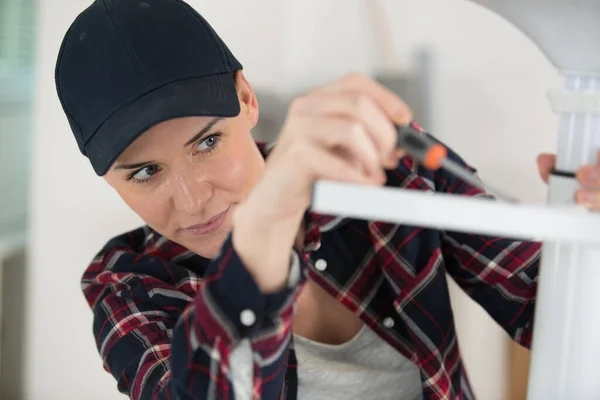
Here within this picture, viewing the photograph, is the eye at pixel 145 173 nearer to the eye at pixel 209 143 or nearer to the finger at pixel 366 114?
the eye at pixel 209 143

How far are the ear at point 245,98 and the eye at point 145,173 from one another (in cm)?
14

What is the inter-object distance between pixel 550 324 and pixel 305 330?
1.51ft

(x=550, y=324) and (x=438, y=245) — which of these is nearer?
(x=550, y=324)

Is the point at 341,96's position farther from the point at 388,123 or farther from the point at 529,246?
the point at 529,246

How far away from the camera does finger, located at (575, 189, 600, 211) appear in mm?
372

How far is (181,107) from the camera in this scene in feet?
2.19

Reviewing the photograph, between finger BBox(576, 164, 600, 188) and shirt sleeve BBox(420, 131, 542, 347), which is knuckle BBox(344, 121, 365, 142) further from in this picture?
shirt sleeve BBox(420, 131, 542, 347)

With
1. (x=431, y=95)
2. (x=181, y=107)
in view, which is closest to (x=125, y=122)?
(x=181, y=107)

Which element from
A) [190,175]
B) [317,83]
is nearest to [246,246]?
[190,175]

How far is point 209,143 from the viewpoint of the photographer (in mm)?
711

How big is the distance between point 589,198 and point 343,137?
6.3 inches

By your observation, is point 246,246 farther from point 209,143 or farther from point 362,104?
point 209,143

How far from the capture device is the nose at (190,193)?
70 cm

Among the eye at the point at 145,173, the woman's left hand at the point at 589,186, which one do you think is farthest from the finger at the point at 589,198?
the eye at the point at 145,173
